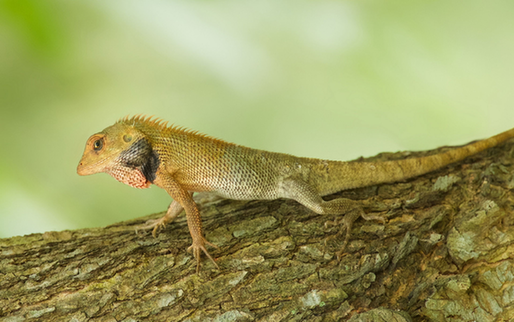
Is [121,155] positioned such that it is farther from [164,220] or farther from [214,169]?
[214,169]

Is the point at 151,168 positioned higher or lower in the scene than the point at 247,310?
higher

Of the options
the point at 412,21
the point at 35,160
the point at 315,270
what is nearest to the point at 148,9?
the point at 35,160

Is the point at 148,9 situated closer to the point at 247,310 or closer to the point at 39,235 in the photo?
the point at 39,235

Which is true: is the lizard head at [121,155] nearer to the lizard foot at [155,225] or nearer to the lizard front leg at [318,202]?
the lizard foot at [155,225]

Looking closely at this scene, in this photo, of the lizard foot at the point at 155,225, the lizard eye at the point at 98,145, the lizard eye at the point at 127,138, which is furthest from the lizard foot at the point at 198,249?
the lizard eye at the point at 98,145

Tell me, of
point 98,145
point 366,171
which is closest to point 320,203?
point 366,171
